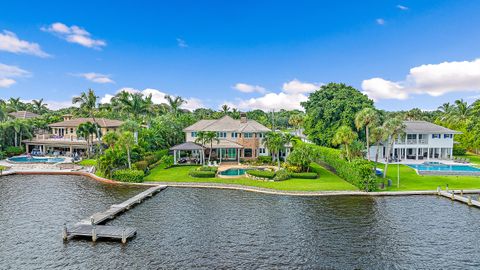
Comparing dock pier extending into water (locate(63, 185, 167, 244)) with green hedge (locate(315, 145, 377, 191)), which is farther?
green hedge (locate(315, 145, 377, 191))

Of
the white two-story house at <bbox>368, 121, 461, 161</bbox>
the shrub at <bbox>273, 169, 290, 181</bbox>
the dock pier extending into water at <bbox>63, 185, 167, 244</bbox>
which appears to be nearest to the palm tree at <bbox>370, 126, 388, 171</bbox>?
the shrub at <bbox>273, 169, 290, 181</bbox>

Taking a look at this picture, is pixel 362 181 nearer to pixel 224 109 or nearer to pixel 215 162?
pixel 215 162

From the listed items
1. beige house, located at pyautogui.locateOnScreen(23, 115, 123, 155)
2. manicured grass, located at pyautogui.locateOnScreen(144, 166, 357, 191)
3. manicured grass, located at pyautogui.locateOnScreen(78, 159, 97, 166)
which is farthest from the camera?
beige house, located at pyautogui.locateOnScreen(23, 115, 123, 155)

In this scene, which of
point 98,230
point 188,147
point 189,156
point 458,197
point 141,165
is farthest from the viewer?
point 189,156

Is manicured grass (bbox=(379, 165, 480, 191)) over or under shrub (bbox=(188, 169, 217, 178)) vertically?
under

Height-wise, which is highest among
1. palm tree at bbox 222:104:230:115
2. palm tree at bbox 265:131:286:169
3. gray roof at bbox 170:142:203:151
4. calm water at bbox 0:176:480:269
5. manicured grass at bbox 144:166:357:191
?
Result: palm tree at bbox 222:104:230:115

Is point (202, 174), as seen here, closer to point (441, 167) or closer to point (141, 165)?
point (141, 165)

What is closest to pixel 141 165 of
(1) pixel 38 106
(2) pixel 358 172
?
(2) pixel 358 172

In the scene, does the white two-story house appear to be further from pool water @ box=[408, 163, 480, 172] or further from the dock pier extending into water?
the dock pier extending into water
